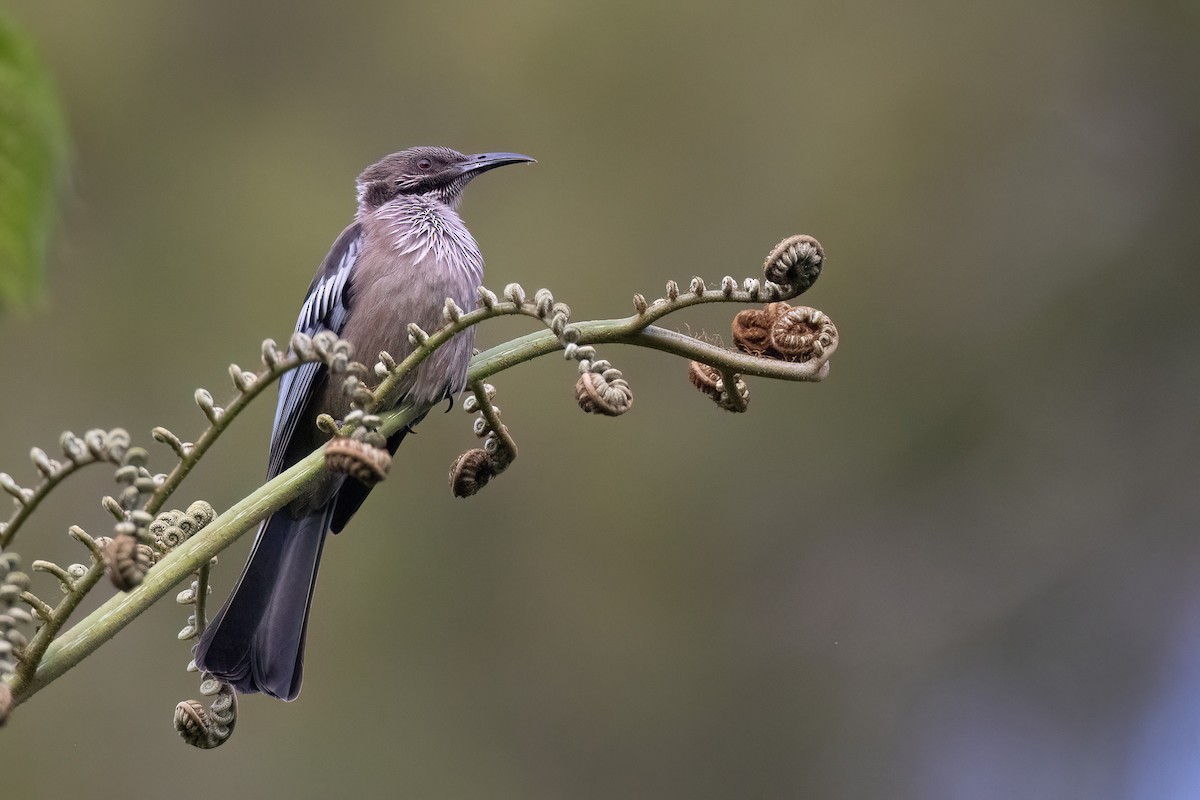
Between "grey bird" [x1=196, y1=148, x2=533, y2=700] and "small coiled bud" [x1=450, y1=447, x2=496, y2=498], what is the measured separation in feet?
0.89

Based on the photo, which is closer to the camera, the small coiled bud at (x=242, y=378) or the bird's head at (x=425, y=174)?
the small coiled bud at (x=242, y=378)

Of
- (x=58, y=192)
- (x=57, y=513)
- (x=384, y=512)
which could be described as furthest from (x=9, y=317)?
(x=384, y=512)

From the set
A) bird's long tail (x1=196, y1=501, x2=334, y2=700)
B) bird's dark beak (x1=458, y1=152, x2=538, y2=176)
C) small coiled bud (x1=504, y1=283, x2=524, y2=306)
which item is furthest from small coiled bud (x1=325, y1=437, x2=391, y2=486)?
bird's dark beak (x1=458, y1=152, x2=538, y2=176)

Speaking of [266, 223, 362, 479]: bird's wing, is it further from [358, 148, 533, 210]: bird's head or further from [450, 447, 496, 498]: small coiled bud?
[450, 447, 496, 498]: small coiled bud

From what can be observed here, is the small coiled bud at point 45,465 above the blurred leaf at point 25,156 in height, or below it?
above

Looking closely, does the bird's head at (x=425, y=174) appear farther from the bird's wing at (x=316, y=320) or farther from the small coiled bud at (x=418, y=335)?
the small coiled bud at (x=418, y=335)

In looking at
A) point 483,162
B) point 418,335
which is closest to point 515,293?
point 418,335

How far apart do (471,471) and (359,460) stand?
523mm

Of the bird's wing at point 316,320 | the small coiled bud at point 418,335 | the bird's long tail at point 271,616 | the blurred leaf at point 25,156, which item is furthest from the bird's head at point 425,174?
the blurred leaf at point 25,156

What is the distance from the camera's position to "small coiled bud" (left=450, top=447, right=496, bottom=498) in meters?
1.99

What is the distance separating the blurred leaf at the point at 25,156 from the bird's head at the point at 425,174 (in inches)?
139

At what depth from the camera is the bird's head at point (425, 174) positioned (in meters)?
4.18

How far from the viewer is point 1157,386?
274 inches

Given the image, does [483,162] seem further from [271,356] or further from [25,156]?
[25,156]
